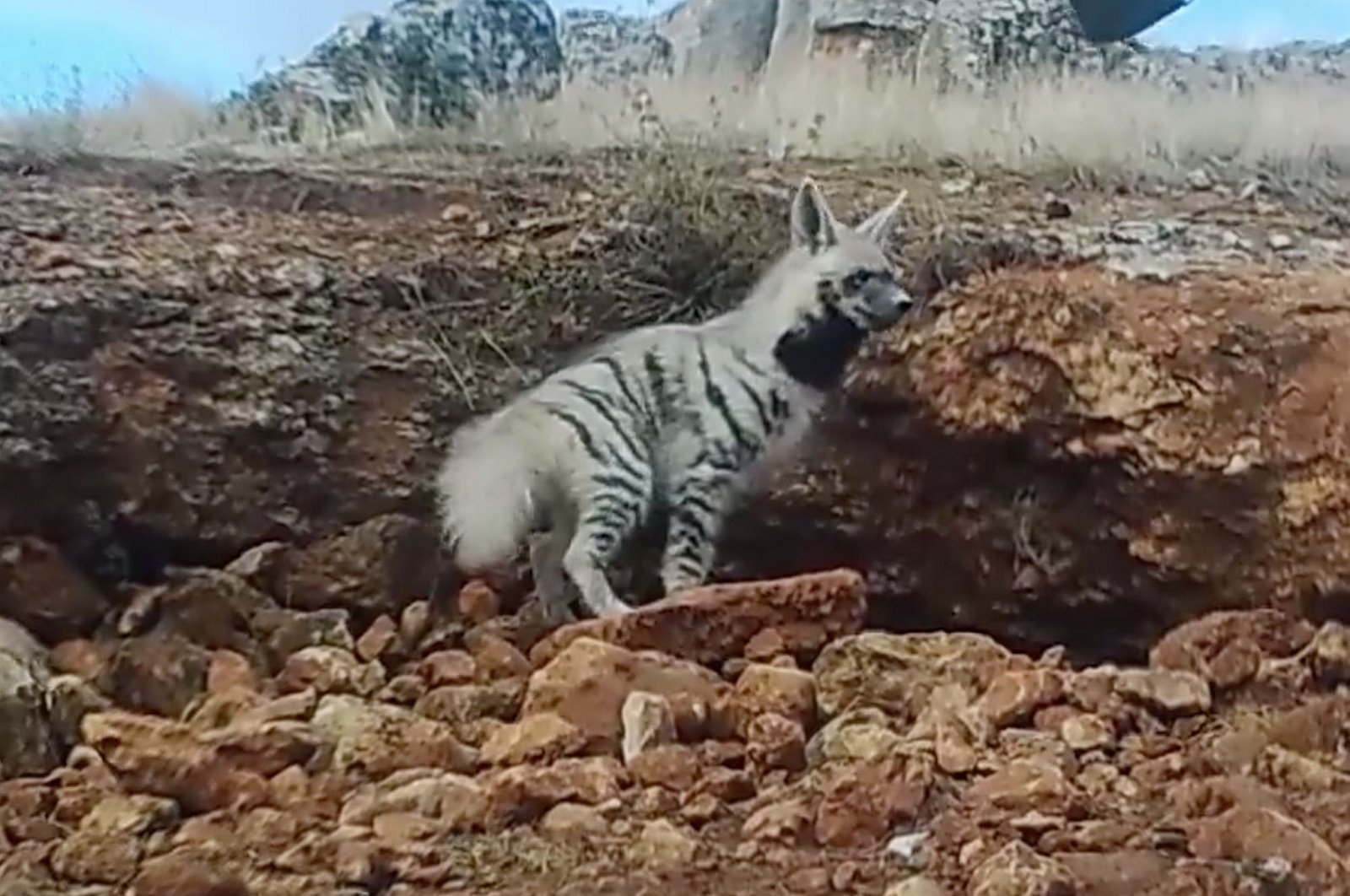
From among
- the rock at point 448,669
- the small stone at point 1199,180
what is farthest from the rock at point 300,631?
the small stone at point 1199,180

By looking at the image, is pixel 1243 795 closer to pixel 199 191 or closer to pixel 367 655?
pixel 367 655

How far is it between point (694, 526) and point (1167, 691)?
0.68 meters

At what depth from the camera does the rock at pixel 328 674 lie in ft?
7.15

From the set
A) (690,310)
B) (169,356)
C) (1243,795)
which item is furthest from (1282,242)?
(169,356)

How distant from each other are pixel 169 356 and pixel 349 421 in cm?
24

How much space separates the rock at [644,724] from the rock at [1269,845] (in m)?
0.52

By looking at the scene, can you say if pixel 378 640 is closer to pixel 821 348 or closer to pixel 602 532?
pixel 602 532

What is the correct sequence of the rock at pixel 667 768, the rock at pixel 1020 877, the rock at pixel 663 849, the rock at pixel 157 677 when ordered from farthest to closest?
the rock at pixel 157 677 → the rock at pixel 667 768 → the rock at pixel 663 849 → the rock at pixel 1020 877

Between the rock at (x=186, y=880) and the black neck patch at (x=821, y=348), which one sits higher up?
the black neck patch at (x=821, y=348)

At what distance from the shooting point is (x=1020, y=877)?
5.06 feet

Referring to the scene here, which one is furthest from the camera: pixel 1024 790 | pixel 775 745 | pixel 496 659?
pixel 496 659

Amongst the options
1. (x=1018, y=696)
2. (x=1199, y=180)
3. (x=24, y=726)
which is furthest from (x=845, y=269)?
(x=24, y=726)

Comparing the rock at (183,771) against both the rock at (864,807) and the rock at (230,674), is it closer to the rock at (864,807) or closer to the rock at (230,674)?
the rock at (230,674)

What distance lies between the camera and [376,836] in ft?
5.57
